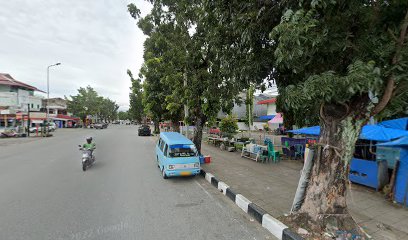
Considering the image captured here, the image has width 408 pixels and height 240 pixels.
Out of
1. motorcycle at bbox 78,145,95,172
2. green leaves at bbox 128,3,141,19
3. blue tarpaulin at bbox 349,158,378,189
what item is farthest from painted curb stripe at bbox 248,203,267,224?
green leaves at bbox 128,3,141,19

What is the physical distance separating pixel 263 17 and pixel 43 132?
30.6 meters

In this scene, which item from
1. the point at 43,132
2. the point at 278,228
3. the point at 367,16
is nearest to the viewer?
the point at 367,16

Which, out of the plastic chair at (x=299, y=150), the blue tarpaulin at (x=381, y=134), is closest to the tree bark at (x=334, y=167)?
the blue tarpaulin at (x=381, y=134)

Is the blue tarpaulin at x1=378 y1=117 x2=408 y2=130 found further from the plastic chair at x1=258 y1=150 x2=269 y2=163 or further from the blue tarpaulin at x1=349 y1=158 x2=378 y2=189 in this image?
the plastic chair at x1=258 y1=150 x2=269 y2=163

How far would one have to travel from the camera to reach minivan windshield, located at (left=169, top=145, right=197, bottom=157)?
8.27m

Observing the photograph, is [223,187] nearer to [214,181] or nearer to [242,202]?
[214,181]

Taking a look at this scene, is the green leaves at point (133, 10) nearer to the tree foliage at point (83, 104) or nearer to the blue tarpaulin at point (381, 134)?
the blue tarpaulin at point (381, 134)

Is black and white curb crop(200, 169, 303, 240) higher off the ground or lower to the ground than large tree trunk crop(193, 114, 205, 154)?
lower

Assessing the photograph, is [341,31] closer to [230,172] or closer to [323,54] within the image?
[323,54]

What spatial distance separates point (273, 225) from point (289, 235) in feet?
1.43

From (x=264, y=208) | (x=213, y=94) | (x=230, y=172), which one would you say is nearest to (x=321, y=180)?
(x=264, y=208)

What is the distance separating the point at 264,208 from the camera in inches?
211

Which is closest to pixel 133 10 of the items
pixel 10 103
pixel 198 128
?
pixel 198 128

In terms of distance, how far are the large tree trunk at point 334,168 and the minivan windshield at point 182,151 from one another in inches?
192
